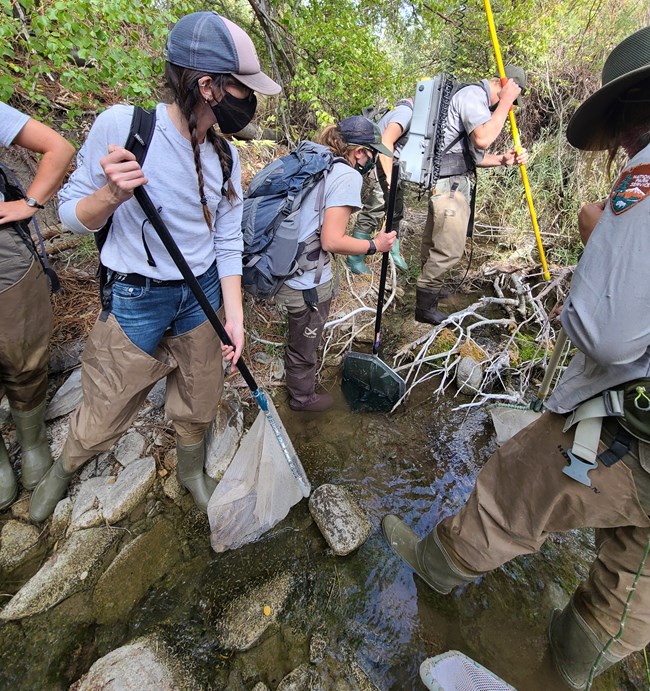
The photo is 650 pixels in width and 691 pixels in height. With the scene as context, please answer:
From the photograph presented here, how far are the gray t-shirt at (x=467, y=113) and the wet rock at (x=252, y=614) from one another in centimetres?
425

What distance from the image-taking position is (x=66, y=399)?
2994 millimetres

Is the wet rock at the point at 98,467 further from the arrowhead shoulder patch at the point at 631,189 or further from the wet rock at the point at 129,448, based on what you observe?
the arrowhead shoulder patch at the point at 631,189

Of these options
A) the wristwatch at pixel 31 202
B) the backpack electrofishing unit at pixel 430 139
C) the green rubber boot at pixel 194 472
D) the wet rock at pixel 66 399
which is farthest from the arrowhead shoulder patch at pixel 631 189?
the wet rock at pixel 66 399

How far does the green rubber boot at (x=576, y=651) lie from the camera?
1.68 meters

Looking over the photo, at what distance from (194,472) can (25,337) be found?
1.38 metres

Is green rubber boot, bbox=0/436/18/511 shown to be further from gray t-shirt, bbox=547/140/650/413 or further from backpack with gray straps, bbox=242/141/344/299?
gray t-shirt, bbox=547/140/650/413

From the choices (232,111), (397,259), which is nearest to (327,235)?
(232,111)

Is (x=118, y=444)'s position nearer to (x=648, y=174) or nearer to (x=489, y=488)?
(x=489, y=488)

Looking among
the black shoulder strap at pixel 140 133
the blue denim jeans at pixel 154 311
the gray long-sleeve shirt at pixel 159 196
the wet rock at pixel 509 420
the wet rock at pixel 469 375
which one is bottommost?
the wet rock at pixel 469 375

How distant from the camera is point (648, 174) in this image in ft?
3.50

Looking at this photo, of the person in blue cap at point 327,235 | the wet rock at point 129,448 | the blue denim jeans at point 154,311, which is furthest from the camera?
the wet rock at point 129,448

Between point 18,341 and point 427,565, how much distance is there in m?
2.76

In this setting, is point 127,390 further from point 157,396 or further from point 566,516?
point 566,516

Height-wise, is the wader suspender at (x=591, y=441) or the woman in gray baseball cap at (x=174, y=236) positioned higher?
the woman in gray baseball cap at (x=174, y=236)
